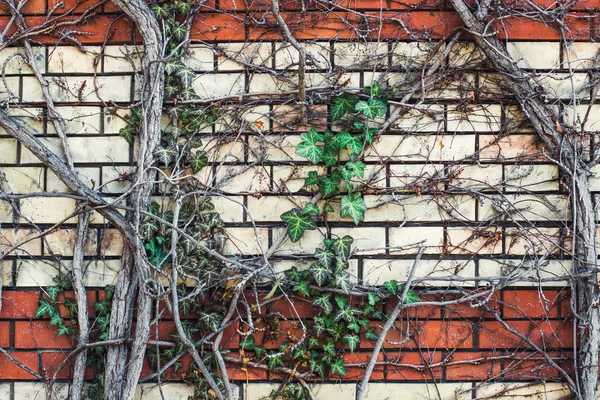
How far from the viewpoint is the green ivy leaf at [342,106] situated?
2.38 metres

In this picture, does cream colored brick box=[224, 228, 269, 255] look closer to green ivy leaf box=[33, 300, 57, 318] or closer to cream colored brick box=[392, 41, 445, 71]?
green ivy leaf box=[33, 300, 57, 318]

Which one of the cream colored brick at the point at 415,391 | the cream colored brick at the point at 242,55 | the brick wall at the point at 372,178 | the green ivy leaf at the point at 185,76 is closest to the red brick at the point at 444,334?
the brick wall at the point at 372,178

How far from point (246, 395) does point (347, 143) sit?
3.80 ft

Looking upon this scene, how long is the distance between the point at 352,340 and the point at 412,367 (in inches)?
11.8

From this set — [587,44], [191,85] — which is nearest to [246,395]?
[191,85]

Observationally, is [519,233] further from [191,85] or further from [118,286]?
[118,286]

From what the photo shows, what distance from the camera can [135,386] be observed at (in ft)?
7.57

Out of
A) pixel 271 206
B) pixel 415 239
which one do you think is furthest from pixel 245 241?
pixel 415 239

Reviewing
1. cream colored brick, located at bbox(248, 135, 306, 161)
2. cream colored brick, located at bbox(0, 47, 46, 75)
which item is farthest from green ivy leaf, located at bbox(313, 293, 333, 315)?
cream colored brick, located at bbox(0, 47, 46, 75)

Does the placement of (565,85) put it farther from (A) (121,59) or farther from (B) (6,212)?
(B) (6,212)

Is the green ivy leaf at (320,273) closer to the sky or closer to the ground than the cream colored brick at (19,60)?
closer to the ground

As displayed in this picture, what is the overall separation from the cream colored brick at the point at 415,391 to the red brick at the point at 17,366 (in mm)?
1438

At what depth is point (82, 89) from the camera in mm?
2438

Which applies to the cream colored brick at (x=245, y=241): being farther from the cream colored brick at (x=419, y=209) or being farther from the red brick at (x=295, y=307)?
the cream colored brick at (x=419, y=209)
